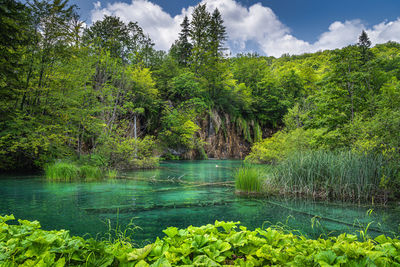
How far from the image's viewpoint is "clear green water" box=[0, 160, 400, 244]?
3727 mm

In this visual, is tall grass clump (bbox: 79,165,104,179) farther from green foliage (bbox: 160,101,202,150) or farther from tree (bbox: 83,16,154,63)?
green foliage (bbox: 160,101,202,150)

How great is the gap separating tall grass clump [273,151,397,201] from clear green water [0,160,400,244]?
1.66 feet

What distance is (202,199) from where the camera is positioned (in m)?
5.75

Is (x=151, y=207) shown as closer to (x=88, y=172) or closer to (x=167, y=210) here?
(x=167, y=210)

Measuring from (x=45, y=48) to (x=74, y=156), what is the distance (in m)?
4.63

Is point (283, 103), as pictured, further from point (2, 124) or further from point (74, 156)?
point (2, 124)

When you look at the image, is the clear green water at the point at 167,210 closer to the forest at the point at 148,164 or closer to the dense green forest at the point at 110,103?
the forest at the point at 148,164

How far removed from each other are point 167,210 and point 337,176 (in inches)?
159

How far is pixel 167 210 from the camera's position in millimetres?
4711

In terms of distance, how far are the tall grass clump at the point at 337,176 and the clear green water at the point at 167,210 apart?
50 centimetres

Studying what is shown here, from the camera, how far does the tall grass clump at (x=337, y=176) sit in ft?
17.9

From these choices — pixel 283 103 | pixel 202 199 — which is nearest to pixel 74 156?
pixel 202 199

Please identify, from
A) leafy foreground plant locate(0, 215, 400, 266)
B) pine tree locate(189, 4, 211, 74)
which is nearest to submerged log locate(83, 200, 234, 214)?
leafy foreground plant locate(0, 215, 400, 266)

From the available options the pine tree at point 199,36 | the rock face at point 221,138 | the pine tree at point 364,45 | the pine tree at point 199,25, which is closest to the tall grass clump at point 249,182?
the pine tree at point 364,45
